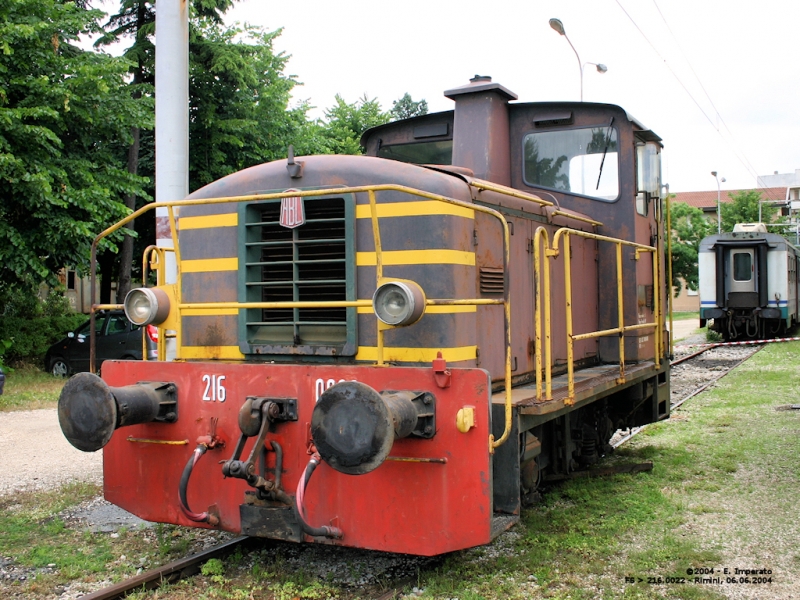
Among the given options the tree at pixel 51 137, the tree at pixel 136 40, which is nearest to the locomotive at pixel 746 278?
the tree at pixel 136 40

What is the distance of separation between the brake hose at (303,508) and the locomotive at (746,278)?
19.2 meters

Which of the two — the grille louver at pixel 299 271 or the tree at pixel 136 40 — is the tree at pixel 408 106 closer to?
the tree at pixel 136 40

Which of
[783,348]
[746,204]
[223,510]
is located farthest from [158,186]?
[746,204]

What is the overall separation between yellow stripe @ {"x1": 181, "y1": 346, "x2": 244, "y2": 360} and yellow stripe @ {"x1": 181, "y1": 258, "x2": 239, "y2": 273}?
1.62 ft

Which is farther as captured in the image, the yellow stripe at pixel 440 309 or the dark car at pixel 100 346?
the dark car at pixel 100 346

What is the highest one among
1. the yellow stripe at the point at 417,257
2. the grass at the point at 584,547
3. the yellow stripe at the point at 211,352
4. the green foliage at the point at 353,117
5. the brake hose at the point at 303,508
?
the green foliage at the point at 353,117

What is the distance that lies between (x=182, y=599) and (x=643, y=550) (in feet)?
8.81

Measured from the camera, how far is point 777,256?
20.3 m

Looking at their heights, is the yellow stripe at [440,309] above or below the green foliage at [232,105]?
below

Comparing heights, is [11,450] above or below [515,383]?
below

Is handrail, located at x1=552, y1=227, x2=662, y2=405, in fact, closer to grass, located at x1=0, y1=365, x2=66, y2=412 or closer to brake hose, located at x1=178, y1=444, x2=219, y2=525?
brake hose, located at x1=178, y1=444, x2=219, y2=525

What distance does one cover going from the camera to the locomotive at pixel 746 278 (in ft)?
66.7

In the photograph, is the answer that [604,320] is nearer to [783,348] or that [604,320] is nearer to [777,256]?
[783,348]

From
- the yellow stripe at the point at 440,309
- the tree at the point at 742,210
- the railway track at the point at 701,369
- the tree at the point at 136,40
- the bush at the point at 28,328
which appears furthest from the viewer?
the tree at the point at 742,210
